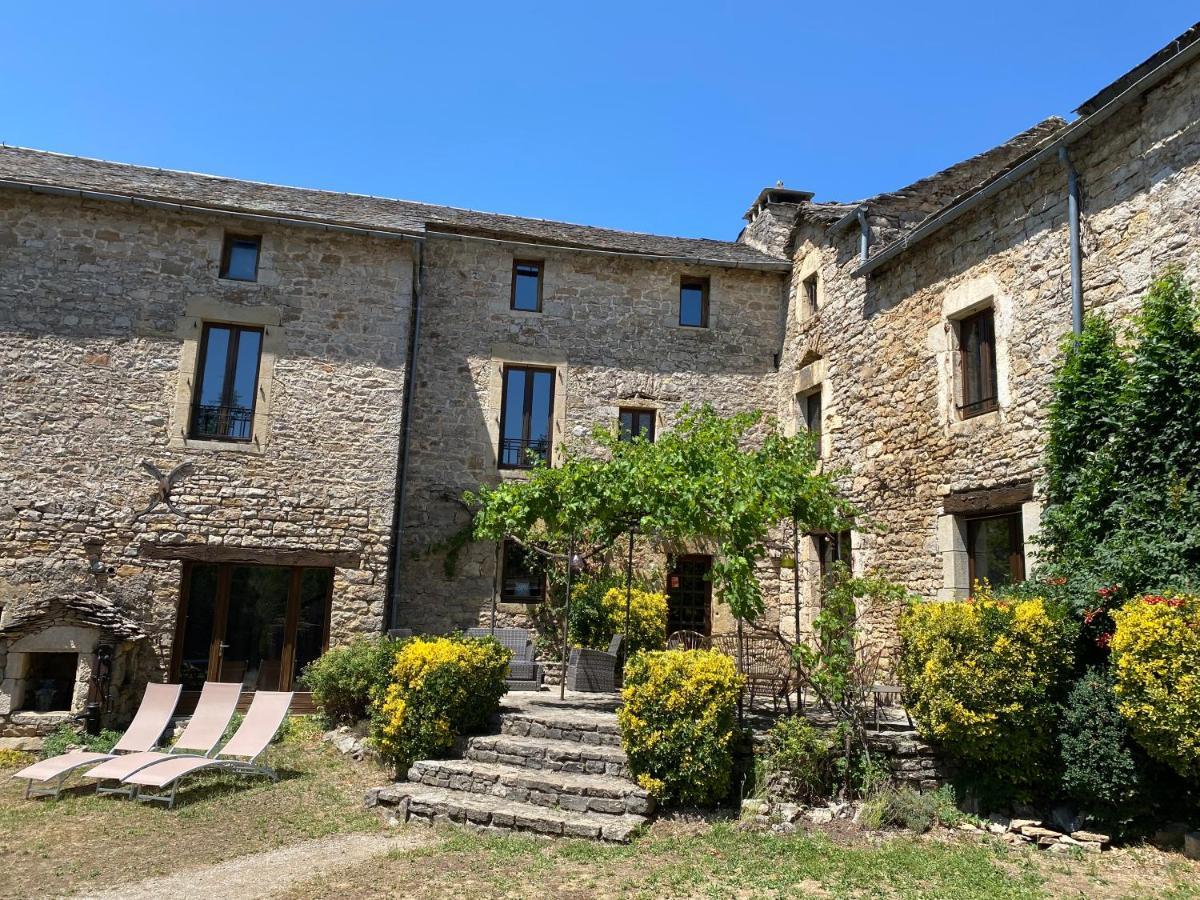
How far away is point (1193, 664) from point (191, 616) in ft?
35.9

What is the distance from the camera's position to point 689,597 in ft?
42.8

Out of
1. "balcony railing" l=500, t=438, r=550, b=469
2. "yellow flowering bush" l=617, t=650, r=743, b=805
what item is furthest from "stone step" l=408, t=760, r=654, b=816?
"balcony railing" l=500, t=438, r=550, b=469

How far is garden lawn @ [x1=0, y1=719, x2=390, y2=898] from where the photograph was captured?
18.6 ft

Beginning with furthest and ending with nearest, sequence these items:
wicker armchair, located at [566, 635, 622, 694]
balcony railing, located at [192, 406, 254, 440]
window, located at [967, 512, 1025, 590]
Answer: balcony railing, located at [192, 406, 254, 440], wicker armchair, located at [566, 635, 622, 694], window, located at [967, 512, 1025, 590]

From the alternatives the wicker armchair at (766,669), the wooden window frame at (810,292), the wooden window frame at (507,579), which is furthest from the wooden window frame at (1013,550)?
the wooden window frame at (507,579)

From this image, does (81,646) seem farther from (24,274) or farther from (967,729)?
(967,729)

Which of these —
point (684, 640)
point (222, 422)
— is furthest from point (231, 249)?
point (684, 640)

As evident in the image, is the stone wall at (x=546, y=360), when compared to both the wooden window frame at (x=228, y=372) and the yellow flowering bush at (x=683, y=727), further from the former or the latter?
the yellow flowering bush at (x=683, y=727)

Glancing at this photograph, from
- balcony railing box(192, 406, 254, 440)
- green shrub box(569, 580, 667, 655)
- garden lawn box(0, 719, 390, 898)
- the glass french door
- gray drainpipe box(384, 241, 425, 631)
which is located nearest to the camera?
garden lawn box(0, 719, 390, 898)

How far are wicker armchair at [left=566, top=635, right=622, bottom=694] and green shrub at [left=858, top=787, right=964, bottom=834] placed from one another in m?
4.32

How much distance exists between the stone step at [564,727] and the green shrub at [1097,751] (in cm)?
373

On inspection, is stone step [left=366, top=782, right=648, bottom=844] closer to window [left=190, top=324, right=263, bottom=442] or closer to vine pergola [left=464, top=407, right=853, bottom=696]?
vine pergola [left=464, top=407, right=853, bottom=696]

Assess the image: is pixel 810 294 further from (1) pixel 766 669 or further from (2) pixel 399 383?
(2) pixel 399 383

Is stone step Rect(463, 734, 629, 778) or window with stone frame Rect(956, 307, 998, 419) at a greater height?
window with stone frame Rect(956, 307, 998, 419)
